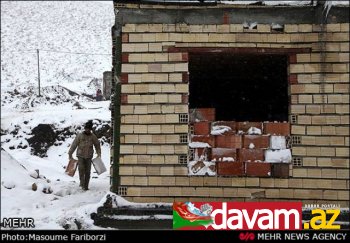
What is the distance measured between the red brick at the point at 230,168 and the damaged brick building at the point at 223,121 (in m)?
0.02

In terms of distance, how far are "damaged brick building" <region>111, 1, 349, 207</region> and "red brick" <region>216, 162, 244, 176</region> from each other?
0.06 feet

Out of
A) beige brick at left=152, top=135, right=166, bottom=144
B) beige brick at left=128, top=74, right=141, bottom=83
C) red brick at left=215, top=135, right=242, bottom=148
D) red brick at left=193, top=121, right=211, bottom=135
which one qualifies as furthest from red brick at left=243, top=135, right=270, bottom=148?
beige brick at left=128, top=74, right=141, bottom=83

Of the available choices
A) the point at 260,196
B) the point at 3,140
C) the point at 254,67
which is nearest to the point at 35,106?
the point at 3,140

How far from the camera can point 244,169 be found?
6449 mm

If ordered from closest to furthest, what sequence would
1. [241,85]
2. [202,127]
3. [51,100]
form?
[202,127]
[241,85]
[51,100]

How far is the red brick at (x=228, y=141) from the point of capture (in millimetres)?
6516

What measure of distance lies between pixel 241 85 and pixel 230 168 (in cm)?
385

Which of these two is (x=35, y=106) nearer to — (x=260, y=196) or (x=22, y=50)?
(x=22, y=50)

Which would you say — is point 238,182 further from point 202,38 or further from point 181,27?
point 181,27

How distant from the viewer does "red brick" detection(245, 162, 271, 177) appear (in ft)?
21.1

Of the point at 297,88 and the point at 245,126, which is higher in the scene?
the point at 297,88

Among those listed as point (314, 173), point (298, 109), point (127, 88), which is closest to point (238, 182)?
point (314, 173)

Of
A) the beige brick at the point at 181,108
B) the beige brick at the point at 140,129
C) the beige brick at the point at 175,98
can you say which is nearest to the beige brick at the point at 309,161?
the beige brick at the point at 181,108

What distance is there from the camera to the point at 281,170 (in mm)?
6418
